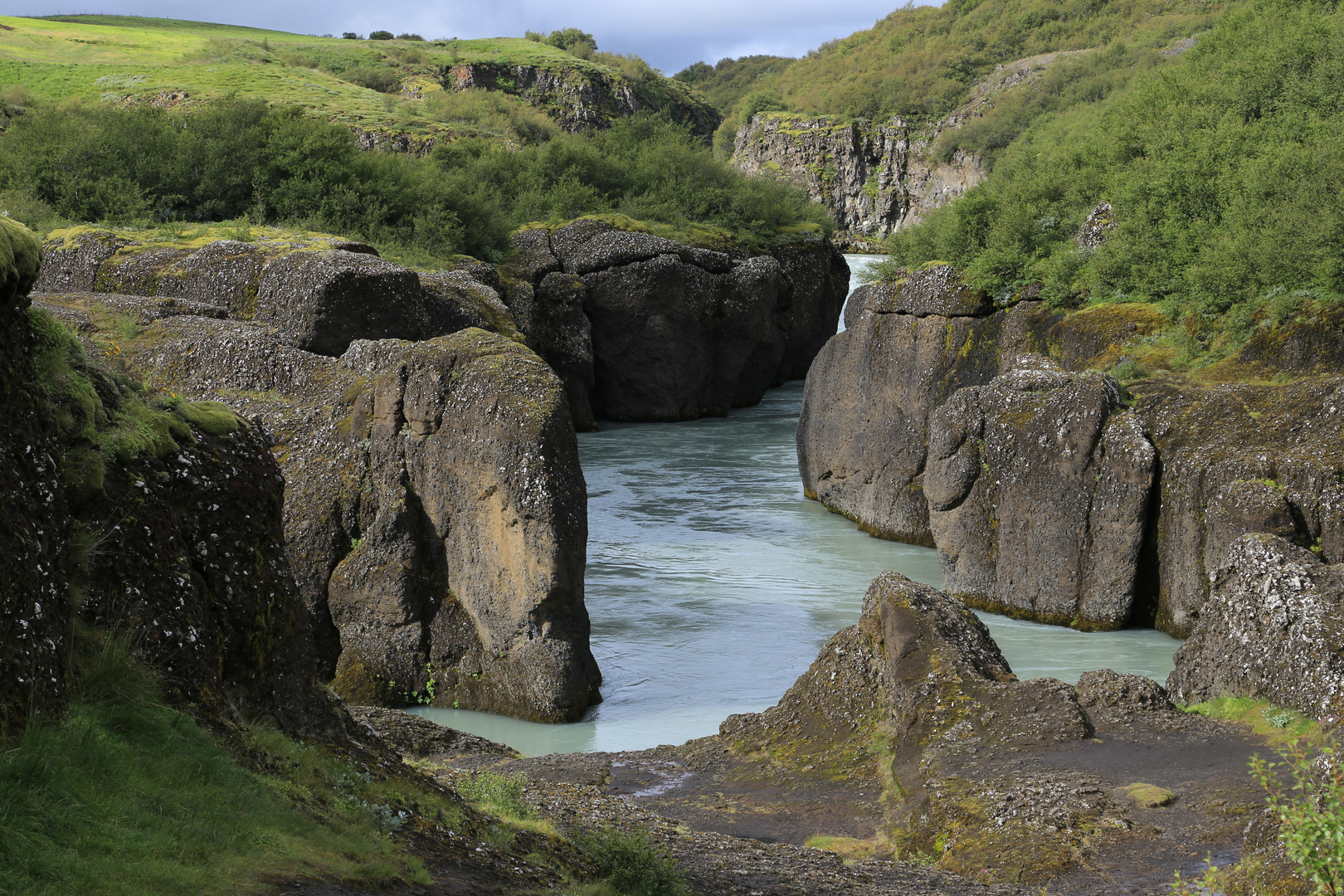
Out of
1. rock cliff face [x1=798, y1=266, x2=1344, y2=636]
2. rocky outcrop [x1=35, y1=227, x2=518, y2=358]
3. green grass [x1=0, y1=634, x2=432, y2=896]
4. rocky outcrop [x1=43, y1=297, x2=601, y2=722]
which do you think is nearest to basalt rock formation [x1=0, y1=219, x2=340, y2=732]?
green grass [x1=0, y1=634, x2=432, y2=896]

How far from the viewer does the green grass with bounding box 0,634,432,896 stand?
3.04m

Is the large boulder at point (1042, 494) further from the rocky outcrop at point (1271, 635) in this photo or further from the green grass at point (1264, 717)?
the green grass at point (1264, 717)

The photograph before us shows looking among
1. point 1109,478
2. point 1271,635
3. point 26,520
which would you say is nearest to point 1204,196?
point 1109,478

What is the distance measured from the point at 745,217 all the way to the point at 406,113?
50.8ft

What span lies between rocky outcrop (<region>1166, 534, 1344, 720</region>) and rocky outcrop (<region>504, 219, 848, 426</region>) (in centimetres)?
2057

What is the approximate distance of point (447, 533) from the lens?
11.4 meters

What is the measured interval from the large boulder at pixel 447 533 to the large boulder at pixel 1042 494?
18.6 ft

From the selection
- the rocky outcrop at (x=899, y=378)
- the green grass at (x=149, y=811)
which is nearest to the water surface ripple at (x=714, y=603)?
the rocky outcrop at (x=899, y=378)

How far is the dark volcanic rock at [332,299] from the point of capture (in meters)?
15.6

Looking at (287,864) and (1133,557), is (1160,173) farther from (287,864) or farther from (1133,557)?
(287,864)

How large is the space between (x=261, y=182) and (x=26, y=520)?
24716 millimetres

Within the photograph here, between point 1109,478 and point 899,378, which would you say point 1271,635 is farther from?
point 899,378

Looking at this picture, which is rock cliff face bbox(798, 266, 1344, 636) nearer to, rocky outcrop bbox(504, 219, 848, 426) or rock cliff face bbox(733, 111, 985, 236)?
rocky outcrop bbox(504, 219, 848, 426)

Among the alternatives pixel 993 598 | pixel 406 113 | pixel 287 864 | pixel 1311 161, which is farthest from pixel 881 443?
pixel 406 113
